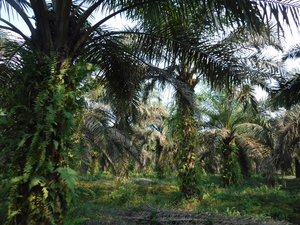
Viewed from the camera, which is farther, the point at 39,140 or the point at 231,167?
the point at 231,167

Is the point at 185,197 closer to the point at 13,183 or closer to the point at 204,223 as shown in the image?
the point at 204,223

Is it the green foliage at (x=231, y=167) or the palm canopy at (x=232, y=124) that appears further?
the green foliage at (x=231, y=167)

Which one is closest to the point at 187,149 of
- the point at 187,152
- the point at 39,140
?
the point at 187,152

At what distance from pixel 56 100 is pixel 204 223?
3357 mm

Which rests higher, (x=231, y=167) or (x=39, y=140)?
(x=39, y=140)

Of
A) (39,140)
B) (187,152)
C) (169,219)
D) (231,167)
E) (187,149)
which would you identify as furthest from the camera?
(231,167)

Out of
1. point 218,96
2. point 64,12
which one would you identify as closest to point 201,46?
point 64,12

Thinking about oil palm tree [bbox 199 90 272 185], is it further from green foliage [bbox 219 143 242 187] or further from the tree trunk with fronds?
the tree trunk with fronds

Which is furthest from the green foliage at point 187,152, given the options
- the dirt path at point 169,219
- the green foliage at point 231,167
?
the green foliage at point 231,167

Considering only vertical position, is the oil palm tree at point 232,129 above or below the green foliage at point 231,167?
above

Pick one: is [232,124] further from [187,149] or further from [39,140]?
[39,140]

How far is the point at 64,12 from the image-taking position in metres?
3.51

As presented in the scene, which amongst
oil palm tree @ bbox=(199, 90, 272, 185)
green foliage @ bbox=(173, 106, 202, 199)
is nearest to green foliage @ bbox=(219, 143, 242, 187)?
oil palm tree @ bbox=(199, 90, 272, 185)

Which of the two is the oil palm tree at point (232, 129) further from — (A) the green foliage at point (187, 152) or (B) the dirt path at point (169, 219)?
(B) the dirt path at point (169, 219)
